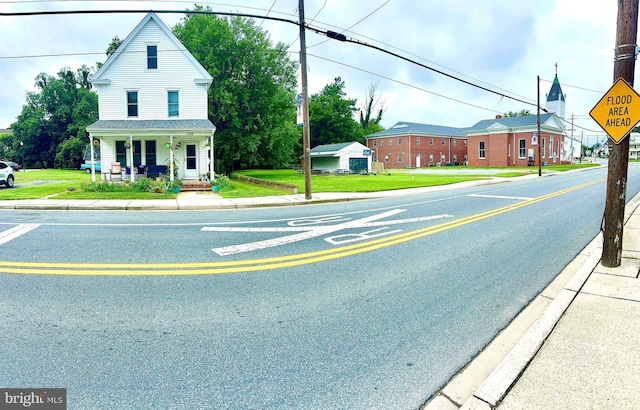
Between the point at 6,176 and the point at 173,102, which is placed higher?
the point at 173,102

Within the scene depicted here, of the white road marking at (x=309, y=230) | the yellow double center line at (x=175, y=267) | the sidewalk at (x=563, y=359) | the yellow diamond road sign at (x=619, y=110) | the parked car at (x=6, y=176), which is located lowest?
the sidewalk at (x=563, y=359)

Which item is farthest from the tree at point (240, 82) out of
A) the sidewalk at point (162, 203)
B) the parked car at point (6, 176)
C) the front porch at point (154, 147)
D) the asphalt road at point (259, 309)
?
the asphalt road at point (259, 309)

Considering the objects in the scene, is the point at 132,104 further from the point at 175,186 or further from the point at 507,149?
the point at 507,149

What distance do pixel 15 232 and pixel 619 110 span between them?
39.5 ft

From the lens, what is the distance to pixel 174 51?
25.5 metres

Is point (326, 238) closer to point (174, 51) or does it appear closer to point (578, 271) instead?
point (578, 271)

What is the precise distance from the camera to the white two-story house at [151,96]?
24906mm

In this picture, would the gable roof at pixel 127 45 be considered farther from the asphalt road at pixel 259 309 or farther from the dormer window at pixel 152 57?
the asphalt road at pixel 259 309

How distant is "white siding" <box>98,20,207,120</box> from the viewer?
25.1 meters

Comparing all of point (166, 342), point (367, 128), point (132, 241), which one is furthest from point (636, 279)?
point (367, 128)

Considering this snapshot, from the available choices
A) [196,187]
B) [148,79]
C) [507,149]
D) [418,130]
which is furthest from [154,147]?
[507,149]

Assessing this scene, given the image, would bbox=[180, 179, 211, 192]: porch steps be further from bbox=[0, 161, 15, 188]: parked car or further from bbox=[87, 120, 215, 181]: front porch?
bbox=[0, 161, 15, 188]: parked car

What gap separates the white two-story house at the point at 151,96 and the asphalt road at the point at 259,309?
16.6 m

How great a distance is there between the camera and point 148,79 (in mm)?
25359
